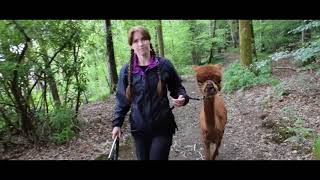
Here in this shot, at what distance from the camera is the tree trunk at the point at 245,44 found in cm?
506

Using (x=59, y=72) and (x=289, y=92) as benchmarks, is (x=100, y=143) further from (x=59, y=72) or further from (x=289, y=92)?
(x=289, y=92)

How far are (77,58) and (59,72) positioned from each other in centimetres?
23

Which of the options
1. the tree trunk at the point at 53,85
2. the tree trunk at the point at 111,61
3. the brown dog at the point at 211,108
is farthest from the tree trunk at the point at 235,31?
the tree trunk at the point at 53,85

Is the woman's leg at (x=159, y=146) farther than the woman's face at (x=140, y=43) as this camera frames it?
Yes

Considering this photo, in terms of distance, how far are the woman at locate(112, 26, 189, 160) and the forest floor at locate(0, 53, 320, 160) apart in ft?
1.71

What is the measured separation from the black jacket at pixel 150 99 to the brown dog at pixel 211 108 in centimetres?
53

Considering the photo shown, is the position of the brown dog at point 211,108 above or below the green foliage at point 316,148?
above

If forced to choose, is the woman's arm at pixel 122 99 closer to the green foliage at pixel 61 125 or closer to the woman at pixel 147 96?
the woman at pixel 147 96

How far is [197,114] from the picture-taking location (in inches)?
149

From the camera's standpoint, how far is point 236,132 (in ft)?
13.8

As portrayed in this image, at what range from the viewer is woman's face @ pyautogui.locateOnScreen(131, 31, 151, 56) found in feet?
8.20

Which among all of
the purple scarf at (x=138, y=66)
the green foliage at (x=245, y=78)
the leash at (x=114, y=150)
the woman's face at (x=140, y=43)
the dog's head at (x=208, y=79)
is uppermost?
the woman's face at (x=140, y=43)
